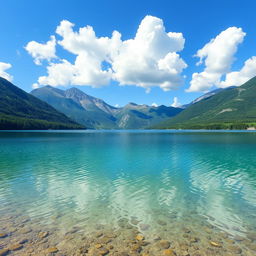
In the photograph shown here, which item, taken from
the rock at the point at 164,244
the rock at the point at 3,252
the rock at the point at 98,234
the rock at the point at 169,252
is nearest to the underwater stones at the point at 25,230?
the rock at the point at 3,252

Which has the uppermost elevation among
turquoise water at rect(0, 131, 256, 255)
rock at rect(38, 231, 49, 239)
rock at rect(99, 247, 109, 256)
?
rock at rect(38, 231, 49, 239)

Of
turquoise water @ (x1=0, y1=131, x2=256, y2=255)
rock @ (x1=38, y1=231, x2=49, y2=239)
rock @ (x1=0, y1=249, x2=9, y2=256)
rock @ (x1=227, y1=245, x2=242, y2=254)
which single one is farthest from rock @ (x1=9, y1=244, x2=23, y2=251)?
rock @ (x1=227, y1=245, x2=242, y2=254)

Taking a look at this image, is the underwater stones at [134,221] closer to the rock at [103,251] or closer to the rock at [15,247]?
the rock at [103,251]

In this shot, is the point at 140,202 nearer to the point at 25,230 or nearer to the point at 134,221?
the point at 134,221

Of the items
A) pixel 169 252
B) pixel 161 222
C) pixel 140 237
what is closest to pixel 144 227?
pixel 140 237

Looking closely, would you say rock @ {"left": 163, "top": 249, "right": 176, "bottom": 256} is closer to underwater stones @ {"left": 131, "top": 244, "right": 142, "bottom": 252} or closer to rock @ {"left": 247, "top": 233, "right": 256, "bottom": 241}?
underwater stones @ {"left": 131, "top": 244, "right": 142, "bottom": 252}

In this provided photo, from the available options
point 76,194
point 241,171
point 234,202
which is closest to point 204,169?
point 241,171

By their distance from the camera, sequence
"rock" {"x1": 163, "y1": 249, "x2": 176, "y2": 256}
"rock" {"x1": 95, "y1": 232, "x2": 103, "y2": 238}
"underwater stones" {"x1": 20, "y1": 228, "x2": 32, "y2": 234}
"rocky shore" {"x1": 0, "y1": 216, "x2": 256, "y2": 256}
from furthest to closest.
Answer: "underwater stones" {"x1": 20, "y1": 228, "x2": 32, "y2": 234}, "rock" {"x1": 95, "y1": 232, "x2": 103, "y2": 238}, "rocky shore" {"x1": 0, "y1": 216, "x2": 256, "y2": 256}, "rock" {"x1": 163, "y1": 249, "x2": 176, "y2": 256}

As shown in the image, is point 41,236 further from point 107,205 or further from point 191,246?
point 191,246

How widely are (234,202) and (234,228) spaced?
6453 mm

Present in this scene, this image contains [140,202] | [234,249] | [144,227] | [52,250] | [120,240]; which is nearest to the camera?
[52,250]

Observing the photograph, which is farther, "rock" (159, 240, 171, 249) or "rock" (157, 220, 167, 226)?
"rock" (157, 220, 167, 226)

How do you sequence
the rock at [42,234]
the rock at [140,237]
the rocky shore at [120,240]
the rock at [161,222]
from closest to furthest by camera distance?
the rocky shore at [120,240] → the rock at [140,237] → the rock at [42,234] → the rock at [161,222]

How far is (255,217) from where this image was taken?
1658 centimetres
